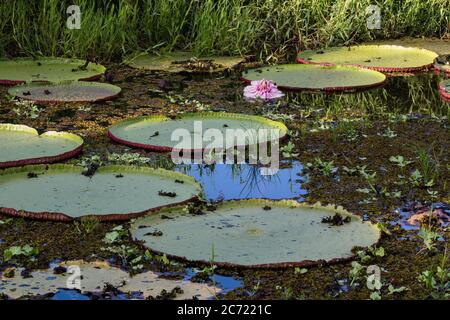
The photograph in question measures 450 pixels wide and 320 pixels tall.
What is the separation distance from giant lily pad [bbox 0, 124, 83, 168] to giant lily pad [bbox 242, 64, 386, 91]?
233 centimetres

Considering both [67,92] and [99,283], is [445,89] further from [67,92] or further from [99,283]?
[99,283]

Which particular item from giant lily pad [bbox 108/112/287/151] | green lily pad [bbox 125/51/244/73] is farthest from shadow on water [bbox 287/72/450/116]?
green lily pad [bbox 125/51/244/73]

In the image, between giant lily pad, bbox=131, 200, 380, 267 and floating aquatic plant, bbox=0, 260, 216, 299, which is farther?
giant lily pad, bbox=131, 200, 380, 267

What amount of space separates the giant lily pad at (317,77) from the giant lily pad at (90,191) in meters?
2.76

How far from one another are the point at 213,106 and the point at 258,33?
6.93 feet

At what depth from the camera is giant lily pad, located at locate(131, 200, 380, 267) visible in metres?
4.34

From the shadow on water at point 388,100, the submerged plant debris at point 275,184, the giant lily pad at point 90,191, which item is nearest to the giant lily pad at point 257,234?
the submerged plant debris at point 275,184

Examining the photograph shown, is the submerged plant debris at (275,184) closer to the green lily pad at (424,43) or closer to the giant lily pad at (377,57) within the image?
the giant lily pad at (377,57)

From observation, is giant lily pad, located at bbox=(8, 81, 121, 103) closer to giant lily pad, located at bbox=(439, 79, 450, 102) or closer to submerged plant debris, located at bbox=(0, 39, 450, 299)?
submerged plant debris, located at bbox=(0, 39, 450, 299)

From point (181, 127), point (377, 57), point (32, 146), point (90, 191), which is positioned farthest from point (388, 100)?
point (90, 191)

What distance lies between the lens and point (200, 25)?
903 centimetres

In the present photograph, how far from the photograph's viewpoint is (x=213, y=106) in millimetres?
7340

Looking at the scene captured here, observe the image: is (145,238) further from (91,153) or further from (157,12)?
(157,12)

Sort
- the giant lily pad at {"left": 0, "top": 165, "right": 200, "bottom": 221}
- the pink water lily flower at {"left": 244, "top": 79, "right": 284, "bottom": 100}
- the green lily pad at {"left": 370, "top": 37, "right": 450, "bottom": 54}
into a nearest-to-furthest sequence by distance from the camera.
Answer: the giant lily pad at {"left": 0, "top": 165, "right": 200, "bottom": 221} < the pink water lily flower at {"left": 244, "top": 79, "right": 284, "bottom": 100} < the green lily pad at {"left": 370, "top": 37, "right": 450, "bottom": 54}
